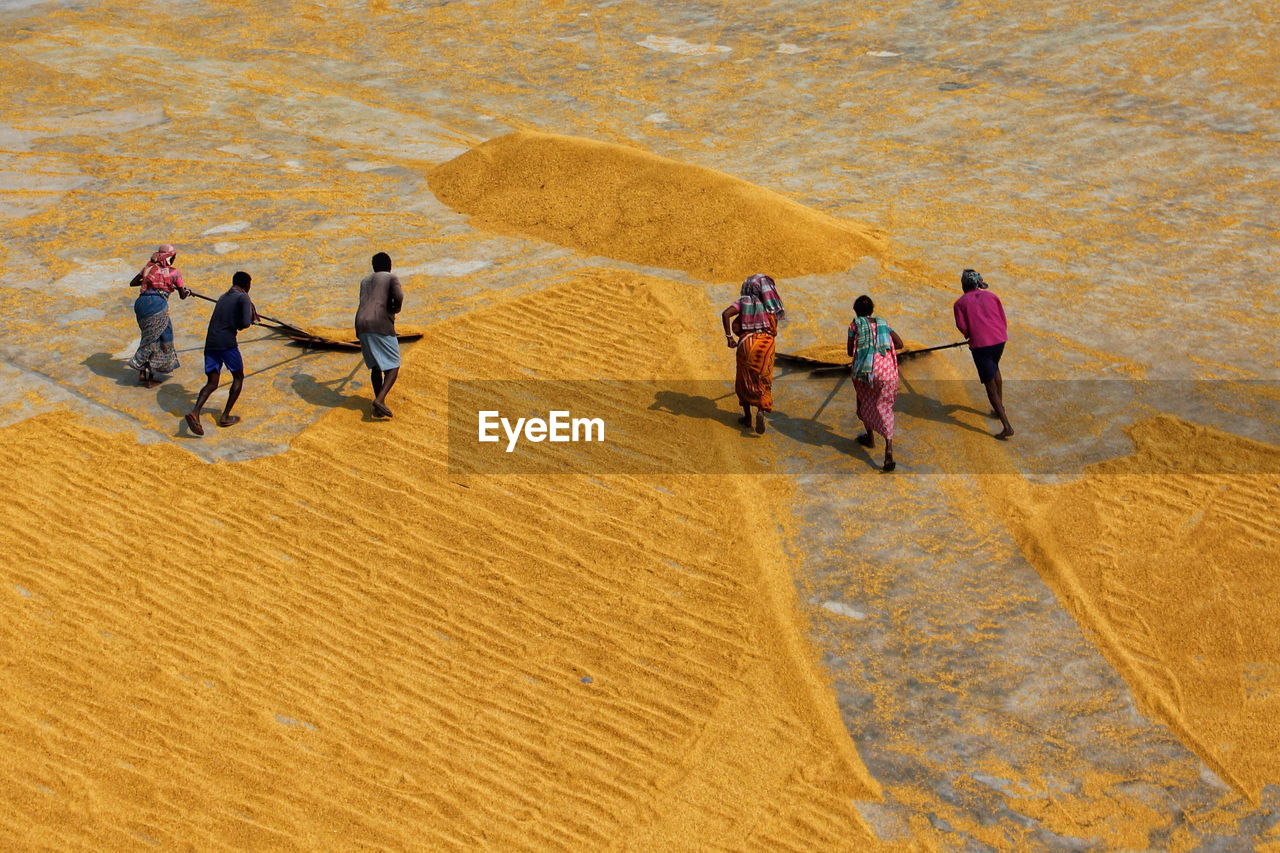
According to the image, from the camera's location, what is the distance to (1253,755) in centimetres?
633

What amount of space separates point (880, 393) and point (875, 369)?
21 centimetres

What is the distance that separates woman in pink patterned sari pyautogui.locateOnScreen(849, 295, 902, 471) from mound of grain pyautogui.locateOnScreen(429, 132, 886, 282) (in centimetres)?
319

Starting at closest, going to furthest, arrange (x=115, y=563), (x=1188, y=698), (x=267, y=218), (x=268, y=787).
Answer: (x=268, y=787) < (x=1188, y=698) < (x=115, y=563) < (x=267, y=218)

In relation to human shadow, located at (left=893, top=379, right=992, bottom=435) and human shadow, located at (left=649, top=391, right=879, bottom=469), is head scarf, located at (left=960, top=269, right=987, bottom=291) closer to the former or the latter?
human shadow, located at (left=893, top=379, right=992, bottom=435)

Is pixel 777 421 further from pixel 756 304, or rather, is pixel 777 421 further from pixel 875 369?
pixel 875 369

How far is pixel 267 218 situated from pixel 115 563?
7.14 metres

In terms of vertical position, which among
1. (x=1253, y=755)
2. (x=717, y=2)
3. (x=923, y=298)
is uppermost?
(x=717, y=2)

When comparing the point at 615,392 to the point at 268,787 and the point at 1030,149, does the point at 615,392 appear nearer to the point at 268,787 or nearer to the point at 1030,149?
the point at 268,787

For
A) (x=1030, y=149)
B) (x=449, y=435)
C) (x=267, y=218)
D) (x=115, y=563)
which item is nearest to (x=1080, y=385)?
(x=449, y=435)

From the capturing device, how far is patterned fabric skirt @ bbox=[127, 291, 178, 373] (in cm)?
1000

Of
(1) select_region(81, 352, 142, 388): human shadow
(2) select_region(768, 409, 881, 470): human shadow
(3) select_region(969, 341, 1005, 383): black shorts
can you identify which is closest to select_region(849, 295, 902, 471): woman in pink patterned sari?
(2) select_region(768, 409, 881, 470): human shadow

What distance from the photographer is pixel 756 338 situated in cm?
933

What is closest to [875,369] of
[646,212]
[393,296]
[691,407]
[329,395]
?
[691,407]

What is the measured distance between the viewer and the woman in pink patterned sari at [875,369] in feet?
29.2
